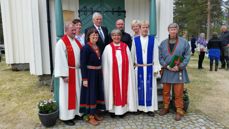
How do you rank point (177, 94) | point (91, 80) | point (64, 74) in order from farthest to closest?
point (177, 94)
point (91, 80)
point (64, 74)

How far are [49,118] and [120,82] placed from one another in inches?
51.2

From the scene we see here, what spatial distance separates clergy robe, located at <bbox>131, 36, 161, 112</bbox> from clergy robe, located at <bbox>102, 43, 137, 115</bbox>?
0.15 metres

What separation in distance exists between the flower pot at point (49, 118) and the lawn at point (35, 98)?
0.30 m

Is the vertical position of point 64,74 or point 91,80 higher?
point 64,74

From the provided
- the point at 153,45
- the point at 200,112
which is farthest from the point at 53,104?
the point at 200,112

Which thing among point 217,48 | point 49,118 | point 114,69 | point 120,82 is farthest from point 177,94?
point 217,48

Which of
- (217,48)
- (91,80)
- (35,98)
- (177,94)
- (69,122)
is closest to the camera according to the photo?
(91,80)

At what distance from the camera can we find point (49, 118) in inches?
147

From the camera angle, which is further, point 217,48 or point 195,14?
point 195,14

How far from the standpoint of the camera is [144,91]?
4.17m

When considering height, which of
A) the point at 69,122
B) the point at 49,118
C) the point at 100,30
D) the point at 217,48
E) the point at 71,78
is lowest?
the point at 69,122

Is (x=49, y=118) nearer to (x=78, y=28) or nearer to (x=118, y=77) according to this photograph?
(x=118, y=77)

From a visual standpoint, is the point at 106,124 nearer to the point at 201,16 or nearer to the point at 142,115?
the point at 142,115

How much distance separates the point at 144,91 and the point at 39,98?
8.86 ft
